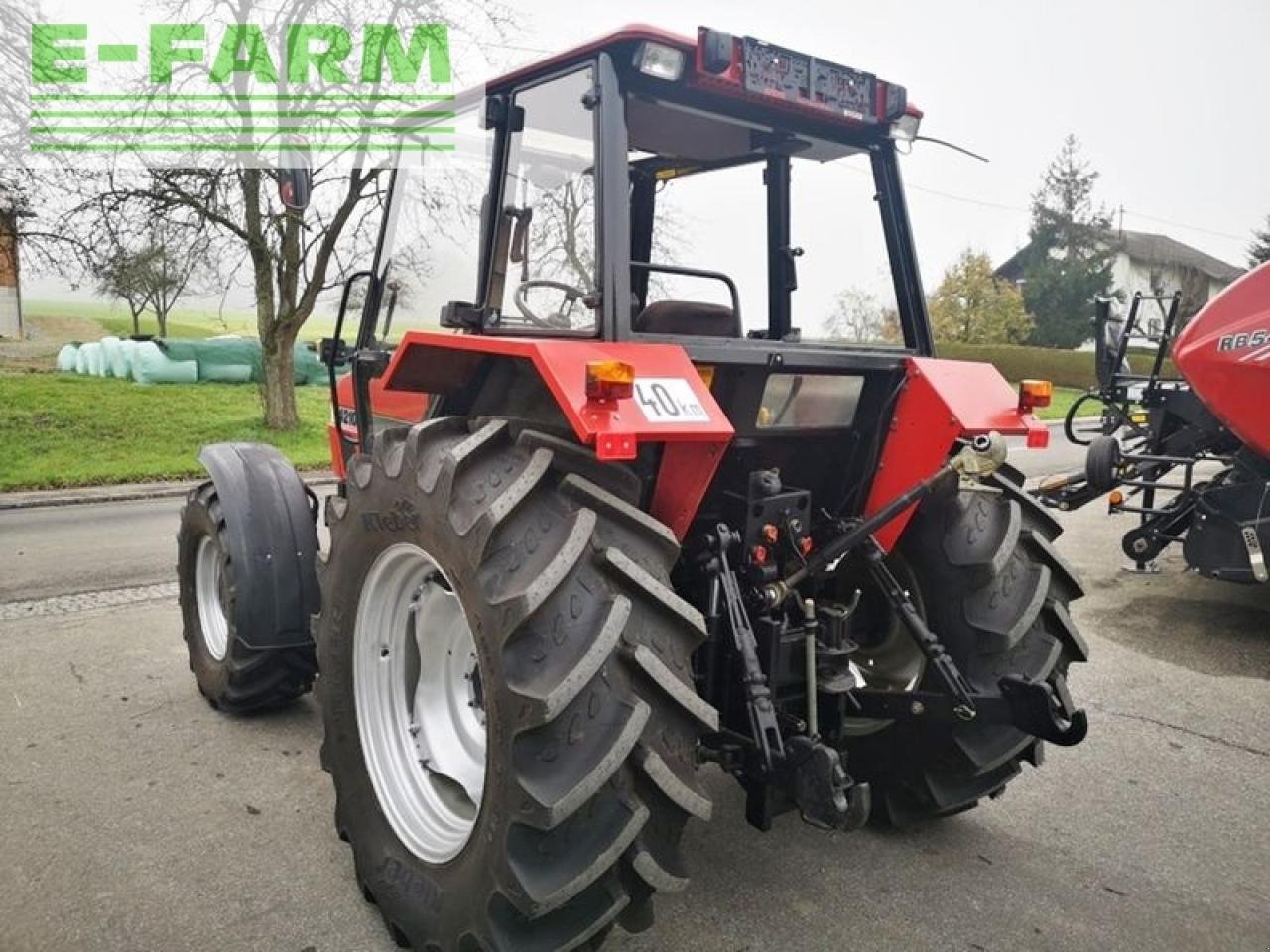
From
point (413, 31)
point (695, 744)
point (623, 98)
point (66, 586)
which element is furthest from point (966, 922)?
point (413, 31)

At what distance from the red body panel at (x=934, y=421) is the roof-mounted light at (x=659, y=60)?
1.16m

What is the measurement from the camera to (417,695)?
2877 mm

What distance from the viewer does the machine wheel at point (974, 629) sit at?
2939 millimetres

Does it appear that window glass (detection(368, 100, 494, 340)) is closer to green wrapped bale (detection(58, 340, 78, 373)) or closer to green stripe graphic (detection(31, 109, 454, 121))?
green stripe graphic (detection(31, 109, 454, 121))

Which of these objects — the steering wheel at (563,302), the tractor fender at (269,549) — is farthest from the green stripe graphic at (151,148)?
the steering wheel at (563,302)

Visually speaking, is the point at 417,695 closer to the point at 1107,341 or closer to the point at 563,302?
the point at 563,302

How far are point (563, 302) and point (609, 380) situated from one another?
714mm

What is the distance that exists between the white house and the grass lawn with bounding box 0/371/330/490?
42641 mm

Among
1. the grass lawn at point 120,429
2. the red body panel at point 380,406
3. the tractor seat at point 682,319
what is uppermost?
the tractor seat at point 682,319

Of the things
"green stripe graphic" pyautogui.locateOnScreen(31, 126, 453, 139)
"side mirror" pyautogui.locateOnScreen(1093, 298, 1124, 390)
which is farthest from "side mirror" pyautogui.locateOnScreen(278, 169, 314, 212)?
"green stripe graphic" pyautogui.locateOnScreen(31, 126, 453, 139)

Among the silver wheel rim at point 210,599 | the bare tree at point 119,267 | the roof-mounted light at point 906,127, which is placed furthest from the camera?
the bare tree at point 119,267

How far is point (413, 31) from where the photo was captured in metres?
13.0

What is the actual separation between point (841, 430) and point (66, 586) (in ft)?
18.0

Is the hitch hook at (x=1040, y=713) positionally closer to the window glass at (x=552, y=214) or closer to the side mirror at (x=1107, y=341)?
the window glass at (x=552, y=214)
